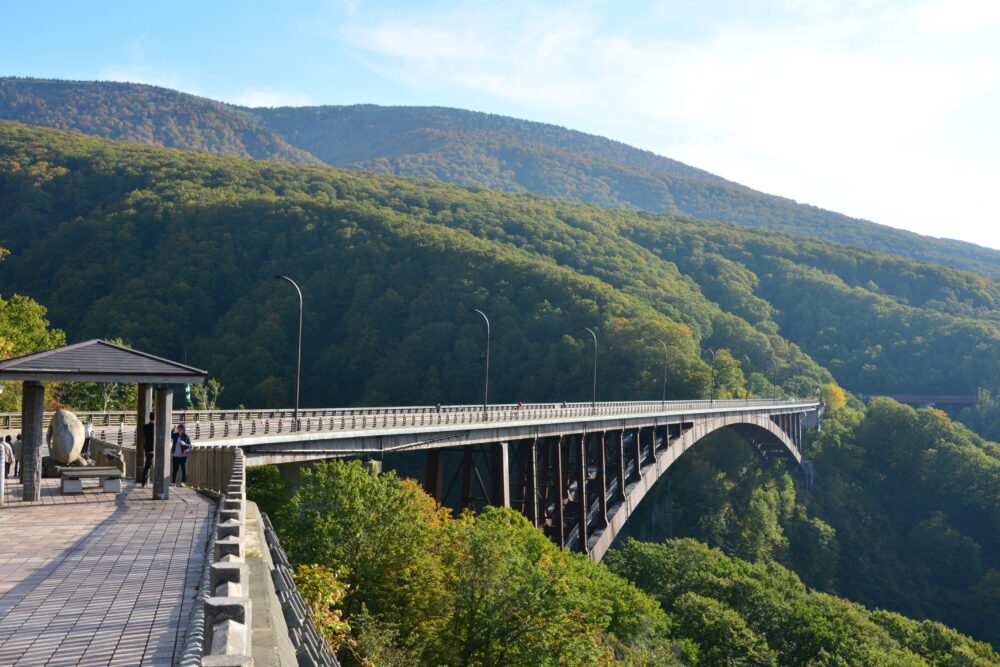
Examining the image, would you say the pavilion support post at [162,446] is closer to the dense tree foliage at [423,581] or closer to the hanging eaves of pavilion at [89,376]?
the hanging eaves of pavilion at [89,376]

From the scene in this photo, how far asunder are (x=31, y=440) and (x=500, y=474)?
24.4 m

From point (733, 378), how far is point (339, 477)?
83.7m

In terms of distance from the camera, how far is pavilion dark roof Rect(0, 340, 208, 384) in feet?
48.2

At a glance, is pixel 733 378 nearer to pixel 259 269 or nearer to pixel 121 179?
pixel 259 269

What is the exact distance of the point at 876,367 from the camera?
484ft

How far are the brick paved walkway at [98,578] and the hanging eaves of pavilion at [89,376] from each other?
26.1 inches

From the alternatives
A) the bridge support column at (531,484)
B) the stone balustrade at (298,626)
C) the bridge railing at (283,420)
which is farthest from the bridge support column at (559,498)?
the stone balustrade at (298,626)

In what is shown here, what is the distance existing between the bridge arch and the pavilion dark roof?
3036 cm

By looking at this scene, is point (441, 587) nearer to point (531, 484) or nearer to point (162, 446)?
point (162, 446)

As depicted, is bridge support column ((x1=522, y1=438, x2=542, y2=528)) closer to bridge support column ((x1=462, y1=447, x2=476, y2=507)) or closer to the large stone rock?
bridge support column ((x1=462, y1=447, x2=476, y2=507))

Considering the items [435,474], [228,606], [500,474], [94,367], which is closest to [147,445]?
[94,367]

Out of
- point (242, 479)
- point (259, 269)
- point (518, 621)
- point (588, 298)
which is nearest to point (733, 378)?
point (588, 298)

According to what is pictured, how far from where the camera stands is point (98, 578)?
10023 millimetres

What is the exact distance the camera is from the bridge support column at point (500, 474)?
37125mm
